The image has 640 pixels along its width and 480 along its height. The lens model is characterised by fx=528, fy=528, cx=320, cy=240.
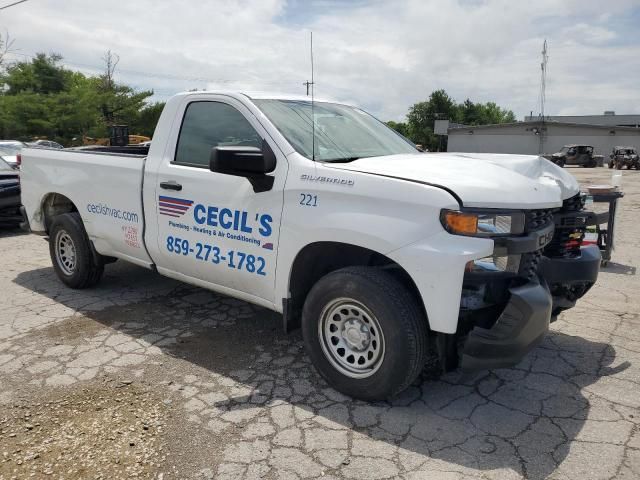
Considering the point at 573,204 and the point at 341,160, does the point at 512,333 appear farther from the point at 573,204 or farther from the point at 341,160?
the point at 341,160

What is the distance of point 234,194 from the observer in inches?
142

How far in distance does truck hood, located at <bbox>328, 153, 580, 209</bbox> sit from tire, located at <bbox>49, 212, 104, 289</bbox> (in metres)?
3.10

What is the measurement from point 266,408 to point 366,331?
761 mm

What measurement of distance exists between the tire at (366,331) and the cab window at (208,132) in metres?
1.23

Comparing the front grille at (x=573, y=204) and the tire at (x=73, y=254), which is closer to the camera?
the front grille at (x=573, y=204)

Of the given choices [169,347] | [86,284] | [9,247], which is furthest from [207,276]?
[9,247]

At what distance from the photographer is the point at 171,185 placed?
4.02 metres

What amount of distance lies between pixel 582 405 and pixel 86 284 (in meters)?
4.56

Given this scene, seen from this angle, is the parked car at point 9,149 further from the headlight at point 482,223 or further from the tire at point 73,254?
the headlight at point 482,223

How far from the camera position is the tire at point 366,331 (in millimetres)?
2914

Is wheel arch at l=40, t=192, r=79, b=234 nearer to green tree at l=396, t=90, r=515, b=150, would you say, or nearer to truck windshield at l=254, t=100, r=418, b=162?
truck windshield at l=254, t=100, r=418, b=162

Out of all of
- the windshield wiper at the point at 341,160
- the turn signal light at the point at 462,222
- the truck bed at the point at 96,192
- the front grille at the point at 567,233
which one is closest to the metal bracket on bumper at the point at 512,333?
the turn signal light at the point at 462,222

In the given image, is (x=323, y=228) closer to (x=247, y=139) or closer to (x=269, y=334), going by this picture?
(x=247, y=139)

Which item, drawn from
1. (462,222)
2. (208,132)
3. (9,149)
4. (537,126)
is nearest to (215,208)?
(208,132)
